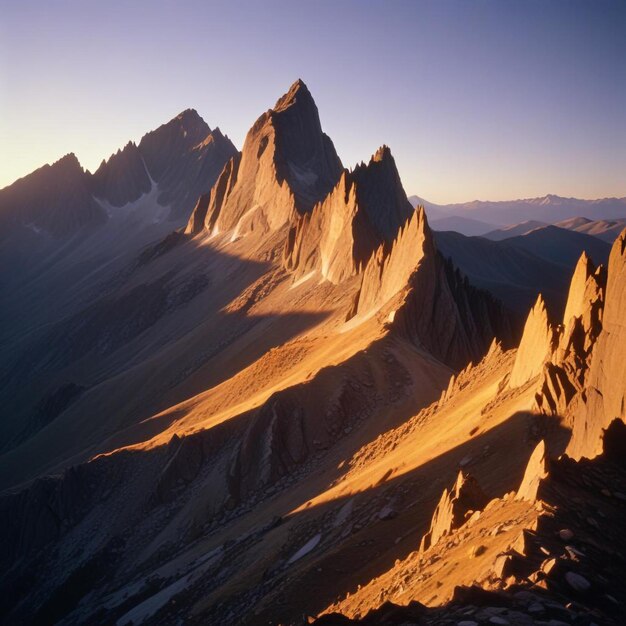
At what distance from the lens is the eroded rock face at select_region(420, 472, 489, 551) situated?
11828 millimetres

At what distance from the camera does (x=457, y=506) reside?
1198cm

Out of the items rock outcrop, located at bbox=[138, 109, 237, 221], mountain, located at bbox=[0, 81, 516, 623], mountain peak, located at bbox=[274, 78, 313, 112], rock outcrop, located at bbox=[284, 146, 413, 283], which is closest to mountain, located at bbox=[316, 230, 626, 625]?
mountain, located at bbox=[0, 81, 516, 623]

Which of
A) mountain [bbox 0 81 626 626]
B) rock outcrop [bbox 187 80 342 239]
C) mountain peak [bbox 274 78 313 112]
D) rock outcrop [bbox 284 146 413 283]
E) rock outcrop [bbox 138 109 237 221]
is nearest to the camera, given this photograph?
mountain [bbox 0 81 626 626]

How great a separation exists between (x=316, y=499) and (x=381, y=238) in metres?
36.4

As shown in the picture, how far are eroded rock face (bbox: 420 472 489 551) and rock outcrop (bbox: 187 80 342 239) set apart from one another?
63.0 metres

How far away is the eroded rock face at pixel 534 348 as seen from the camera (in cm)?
1673

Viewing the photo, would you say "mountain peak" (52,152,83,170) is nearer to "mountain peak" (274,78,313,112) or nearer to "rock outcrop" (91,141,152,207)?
"rock outcrop" (91,141,152,207)

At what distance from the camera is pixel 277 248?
7188cm

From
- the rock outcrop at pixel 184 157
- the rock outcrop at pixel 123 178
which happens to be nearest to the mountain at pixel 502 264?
the rock outcrop at pixel 184 157

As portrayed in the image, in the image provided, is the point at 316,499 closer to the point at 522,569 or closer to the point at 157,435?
the point at 522,569

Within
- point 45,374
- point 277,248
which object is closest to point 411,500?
point 277,248

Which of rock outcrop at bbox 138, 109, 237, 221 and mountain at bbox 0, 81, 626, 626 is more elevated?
rock outcrop at bbox 138, 109, 237, 221

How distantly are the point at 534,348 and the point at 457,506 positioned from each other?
7.52 m

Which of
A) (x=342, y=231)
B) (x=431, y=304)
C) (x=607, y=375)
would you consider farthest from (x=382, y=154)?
(x=607, y=375)
